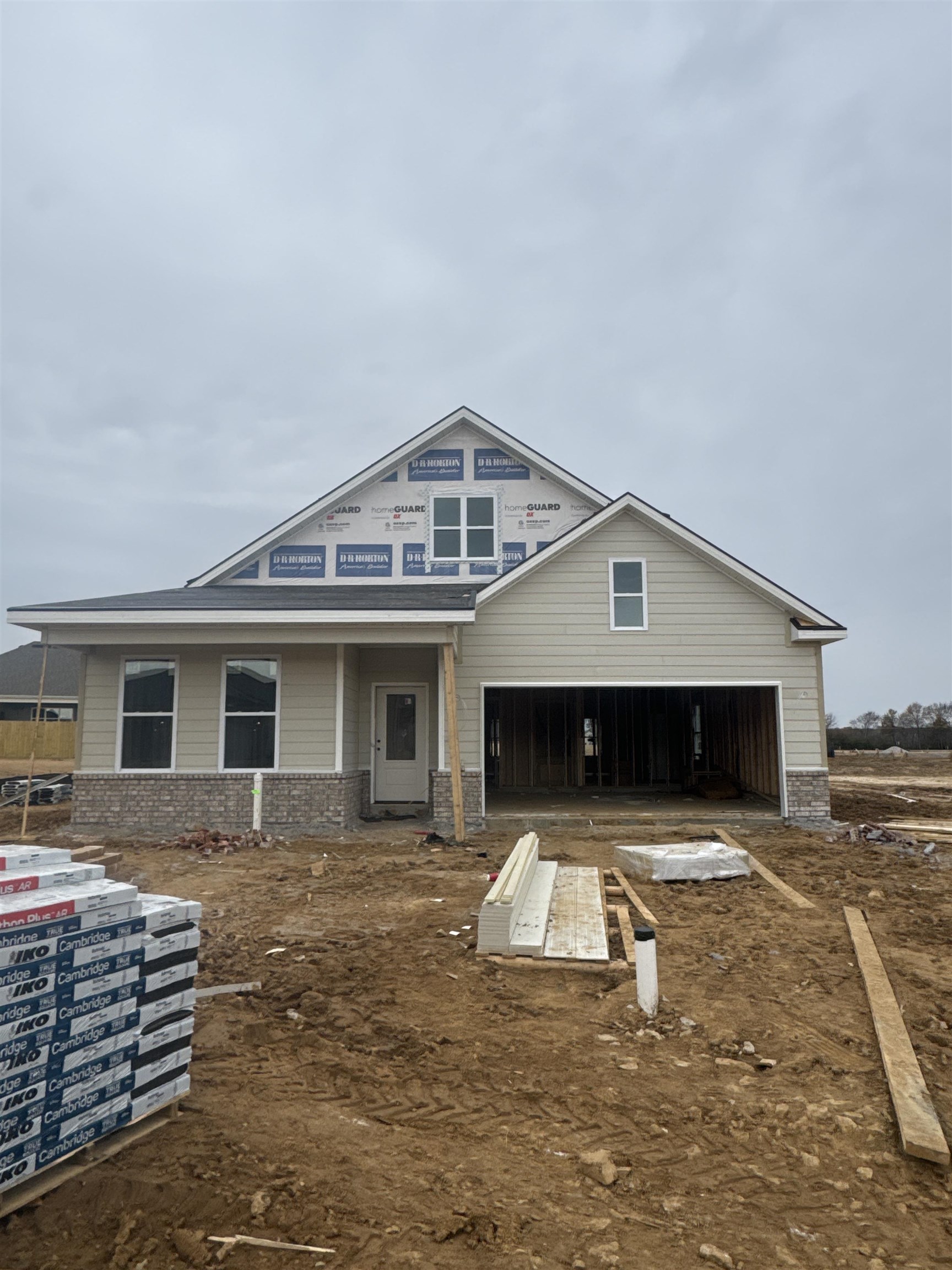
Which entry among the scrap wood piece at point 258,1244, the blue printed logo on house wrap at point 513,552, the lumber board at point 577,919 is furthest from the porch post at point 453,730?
the scrap wood piece at point 258,1244

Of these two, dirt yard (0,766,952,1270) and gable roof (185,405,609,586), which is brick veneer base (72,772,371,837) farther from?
dirt yard (0,766,952,1270)

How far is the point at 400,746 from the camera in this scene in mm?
14992

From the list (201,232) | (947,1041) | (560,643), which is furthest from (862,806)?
(201,232)

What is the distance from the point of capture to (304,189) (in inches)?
877

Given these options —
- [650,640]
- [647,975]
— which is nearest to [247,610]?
[650,640]

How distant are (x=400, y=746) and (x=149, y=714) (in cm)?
454

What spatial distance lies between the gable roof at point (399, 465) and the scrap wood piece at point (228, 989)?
38.9 ft

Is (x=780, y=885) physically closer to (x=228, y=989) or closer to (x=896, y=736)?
(x=228, y=989)

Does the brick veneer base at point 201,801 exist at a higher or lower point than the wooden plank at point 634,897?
higher

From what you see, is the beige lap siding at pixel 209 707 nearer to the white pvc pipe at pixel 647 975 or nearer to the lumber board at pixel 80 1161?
the white pvc pipe at pixel 647 975

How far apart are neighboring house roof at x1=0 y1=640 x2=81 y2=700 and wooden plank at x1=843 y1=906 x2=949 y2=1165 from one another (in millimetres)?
37498

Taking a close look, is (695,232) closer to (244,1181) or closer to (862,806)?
(862,806)

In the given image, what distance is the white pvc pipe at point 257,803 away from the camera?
11.8 meters

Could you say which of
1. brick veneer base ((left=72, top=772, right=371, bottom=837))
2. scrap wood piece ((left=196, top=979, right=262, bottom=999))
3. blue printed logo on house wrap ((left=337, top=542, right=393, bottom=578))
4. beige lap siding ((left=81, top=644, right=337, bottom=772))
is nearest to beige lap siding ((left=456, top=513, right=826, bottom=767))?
beige lap siding ((left=81, top=644, right=337, bottom=772))
